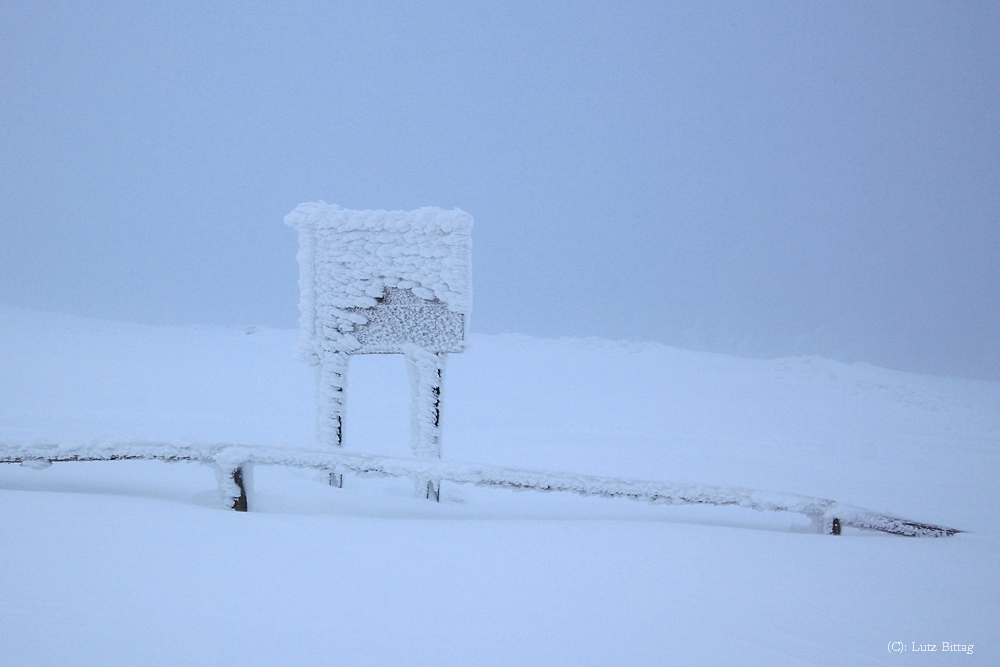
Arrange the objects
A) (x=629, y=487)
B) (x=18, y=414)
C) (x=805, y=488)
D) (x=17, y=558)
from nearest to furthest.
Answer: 1. (x=17, y=558)
2. (x=629, y=487)
3. (x=805, y=488)
4. (x=18, y=414)

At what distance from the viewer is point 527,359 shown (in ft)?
49.9

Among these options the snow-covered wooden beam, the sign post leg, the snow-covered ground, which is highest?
the sign post leg

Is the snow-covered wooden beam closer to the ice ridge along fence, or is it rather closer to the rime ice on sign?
the ice ridge along fence

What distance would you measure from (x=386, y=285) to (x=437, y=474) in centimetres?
183

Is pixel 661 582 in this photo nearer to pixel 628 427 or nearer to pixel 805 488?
pixel 805 488

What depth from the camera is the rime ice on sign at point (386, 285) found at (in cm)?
427

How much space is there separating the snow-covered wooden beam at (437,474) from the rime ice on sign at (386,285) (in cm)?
137

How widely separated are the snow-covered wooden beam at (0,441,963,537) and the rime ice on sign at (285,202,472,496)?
1.37 m

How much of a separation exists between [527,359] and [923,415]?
8.90 m

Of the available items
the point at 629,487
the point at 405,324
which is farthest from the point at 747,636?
the point at 405,324

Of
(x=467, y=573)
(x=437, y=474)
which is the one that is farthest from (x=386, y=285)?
(x=467, y=573)

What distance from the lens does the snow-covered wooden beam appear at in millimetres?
2883

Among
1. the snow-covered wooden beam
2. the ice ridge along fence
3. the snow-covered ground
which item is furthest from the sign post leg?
the snow-covered wooden beam

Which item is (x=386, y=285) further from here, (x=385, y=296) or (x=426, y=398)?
(x=426, y=398)
